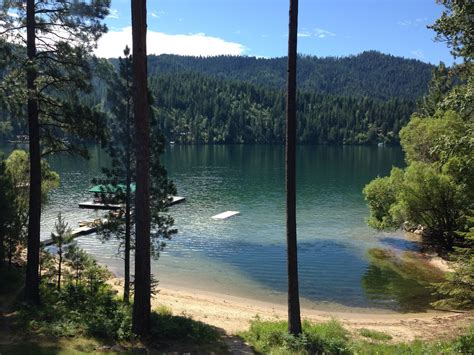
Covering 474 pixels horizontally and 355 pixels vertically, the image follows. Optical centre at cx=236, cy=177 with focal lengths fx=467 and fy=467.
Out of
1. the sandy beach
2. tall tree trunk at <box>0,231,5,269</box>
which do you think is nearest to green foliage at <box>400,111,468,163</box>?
the sandy beach

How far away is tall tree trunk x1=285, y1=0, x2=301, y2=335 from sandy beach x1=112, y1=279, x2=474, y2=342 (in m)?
3.09

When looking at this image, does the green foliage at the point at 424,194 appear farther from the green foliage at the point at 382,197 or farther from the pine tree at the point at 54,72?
the pine tree at the point at 54,72

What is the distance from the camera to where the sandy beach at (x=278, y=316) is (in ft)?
60.0

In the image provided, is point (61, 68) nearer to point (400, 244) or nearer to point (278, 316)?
point (278, 316)

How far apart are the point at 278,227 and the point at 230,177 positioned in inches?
1683

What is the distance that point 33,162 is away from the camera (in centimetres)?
1491

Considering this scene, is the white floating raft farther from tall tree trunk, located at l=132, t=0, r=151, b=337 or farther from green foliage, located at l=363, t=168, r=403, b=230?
tall tree trunk, located at l=132, t=0, r=151, b=337

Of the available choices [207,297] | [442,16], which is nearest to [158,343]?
[442,16]

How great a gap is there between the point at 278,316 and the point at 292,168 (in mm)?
10653

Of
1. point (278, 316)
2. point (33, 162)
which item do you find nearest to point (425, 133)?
point (278, 316)

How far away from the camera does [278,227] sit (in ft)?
147

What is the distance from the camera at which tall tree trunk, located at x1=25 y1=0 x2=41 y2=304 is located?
1404 centimetres

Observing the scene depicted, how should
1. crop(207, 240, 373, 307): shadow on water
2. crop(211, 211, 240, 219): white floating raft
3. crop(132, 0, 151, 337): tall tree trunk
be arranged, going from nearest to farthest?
crop(132, 0, 151, 337): tall tree trunk, crop(207, 240, 373, 307): shadow on water, crop(211, 211, 240, 219): white floating raft

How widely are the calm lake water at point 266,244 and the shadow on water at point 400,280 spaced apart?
100 mm
